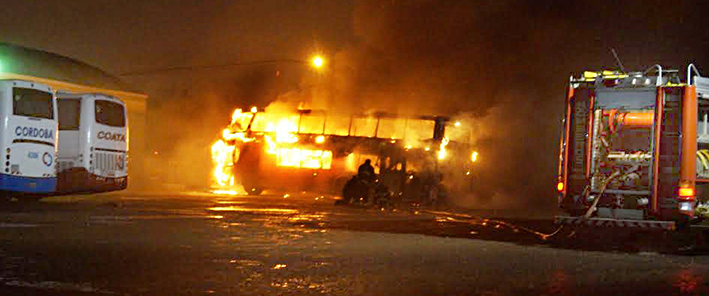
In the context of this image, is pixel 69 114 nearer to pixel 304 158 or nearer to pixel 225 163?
pixel 225 163

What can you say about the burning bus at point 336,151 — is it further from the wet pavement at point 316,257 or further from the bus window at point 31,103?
the wet pavement at point 316,257

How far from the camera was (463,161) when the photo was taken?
1091 inches

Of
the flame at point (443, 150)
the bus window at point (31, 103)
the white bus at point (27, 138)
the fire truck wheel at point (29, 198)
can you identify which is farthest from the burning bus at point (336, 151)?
the bus window at point (31, 103)

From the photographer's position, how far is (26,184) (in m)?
19.0

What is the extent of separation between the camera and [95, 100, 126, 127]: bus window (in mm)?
21969

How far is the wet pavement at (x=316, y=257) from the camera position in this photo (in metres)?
8.30

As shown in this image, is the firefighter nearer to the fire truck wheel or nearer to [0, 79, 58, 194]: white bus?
[0, 79, 58, 194]: white bus

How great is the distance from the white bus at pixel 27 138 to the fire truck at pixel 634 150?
11736 mm

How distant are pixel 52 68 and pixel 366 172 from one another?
2461cm

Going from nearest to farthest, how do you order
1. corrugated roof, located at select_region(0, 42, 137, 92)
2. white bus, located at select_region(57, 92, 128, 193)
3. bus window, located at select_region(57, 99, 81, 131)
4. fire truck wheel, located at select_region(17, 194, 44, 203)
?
fire truck wheel, located at select_region(17, 194, 44, 203)
white bus, located at select_region(57, 92, 128, 193)
bus window, located at select_region(57, 99, 81, 131)
corrugated roof, located at select_region(0, 42, 137, 92)

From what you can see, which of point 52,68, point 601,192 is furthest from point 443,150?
point 52,68

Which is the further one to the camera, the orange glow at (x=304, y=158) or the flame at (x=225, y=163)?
the flame at (x=225, y=163)

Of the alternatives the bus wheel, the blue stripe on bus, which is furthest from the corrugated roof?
the blue stripe on bus

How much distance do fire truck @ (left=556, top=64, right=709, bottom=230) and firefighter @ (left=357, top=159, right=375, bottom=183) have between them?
790 centimetres
